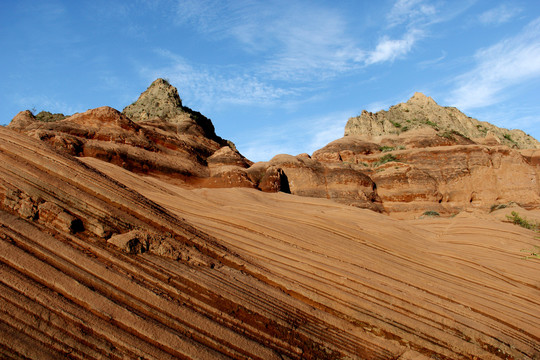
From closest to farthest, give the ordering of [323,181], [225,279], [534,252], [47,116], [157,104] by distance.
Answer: [225,279], [534,252], [323,181], [47,116], [157,104]

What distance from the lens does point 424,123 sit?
42.8 meters

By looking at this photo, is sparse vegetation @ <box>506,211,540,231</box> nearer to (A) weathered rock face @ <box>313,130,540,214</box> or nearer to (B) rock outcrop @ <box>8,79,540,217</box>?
(B) rock outcrop @ <box>8,79,540,217</box>

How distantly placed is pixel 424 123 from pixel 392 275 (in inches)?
1562

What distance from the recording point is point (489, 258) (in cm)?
1013

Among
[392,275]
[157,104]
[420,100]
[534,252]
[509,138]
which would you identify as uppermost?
[420,100]

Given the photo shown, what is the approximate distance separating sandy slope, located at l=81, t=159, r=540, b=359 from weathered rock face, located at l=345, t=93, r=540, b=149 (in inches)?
1277

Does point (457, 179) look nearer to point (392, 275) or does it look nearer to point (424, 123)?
point (424, 123)

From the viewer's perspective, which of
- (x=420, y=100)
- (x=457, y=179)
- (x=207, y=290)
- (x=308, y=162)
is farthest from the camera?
(x=420, y=100)

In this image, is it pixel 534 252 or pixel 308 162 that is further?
pixel 308 162

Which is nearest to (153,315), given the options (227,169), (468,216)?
(468,216)

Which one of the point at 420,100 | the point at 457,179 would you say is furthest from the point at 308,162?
the point at 420,100

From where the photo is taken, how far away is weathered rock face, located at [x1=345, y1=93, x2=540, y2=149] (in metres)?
43.2

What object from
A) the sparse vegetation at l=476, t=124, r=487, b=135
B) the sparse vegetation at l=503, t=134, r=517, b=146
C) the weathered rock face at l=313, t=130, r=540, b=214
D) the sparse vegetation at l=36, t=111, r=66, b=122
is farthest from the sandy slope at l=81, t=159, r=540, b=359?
the sparse vegetation at l=503, t=134, r=517, b=146

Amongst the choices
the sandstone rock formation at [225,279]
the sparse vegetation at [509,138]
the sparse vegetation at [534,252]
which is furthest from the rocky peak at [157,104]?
the sparse vegetation at [509,138]
